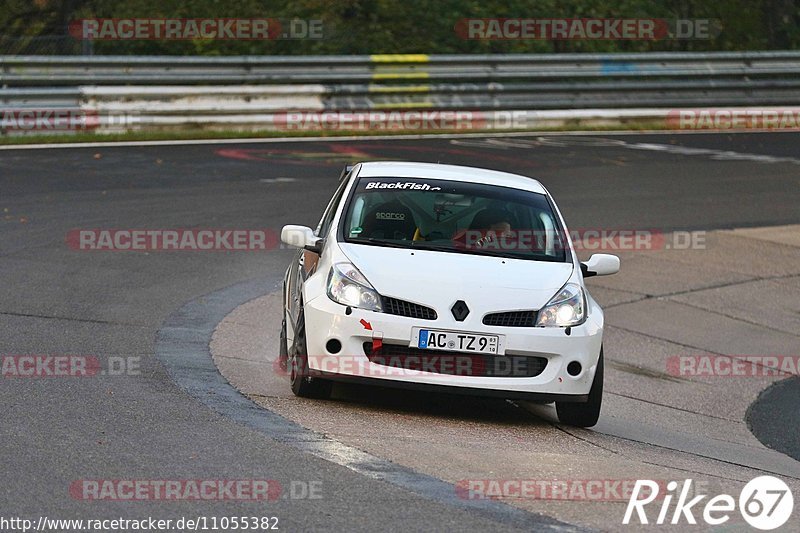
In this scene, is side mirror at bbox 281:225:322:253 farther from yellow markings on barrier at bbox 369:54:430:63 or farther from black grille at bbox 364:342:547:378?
yellow markings on barrier at bbox 369:54:430:63

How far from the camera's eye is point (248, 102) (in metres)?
22.9

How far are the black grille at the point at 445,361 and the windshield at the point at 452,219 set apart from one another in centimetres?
99

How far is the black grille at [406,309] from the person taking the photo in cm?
781

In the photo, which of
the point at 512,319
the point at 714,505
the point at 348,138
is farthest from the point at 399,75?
the point at 714,505

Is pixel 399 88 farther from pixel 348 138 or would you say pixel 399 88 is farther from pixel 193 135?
pixel 193 135

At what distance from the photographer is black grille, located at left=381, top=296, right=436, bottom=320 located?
781cm

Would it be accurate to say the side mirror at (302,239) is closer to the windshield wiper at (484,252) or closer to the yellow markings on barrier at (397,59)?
the windshield wiper at (484,252)

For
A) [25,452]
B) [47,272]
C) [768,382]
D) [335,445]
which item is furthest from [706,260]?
[25,452]

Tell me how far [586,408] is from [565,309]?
638 mm

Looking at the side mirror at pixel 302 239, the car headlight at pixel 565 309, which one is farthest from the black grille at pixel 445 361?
the side mirror at pixel 302 239

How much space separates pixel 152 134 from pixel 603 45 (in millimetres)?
12796

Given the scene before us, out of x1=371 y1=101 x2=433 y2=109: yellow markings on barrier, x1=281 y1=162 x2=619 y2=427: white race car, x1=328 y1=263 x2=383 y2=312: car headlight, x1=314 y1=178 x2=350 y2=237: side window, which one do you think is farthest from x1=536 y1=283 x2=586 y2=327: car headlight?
x1=371 y1=101 x2=433 y2=109: yellow markings on barrier

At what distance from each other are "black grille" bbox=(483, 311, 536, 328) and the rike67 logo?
4.75 ft

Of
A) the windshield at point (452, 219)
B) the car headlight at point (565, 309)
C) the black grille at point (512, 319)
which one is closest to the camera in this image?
the black grille at point (512, 319)
